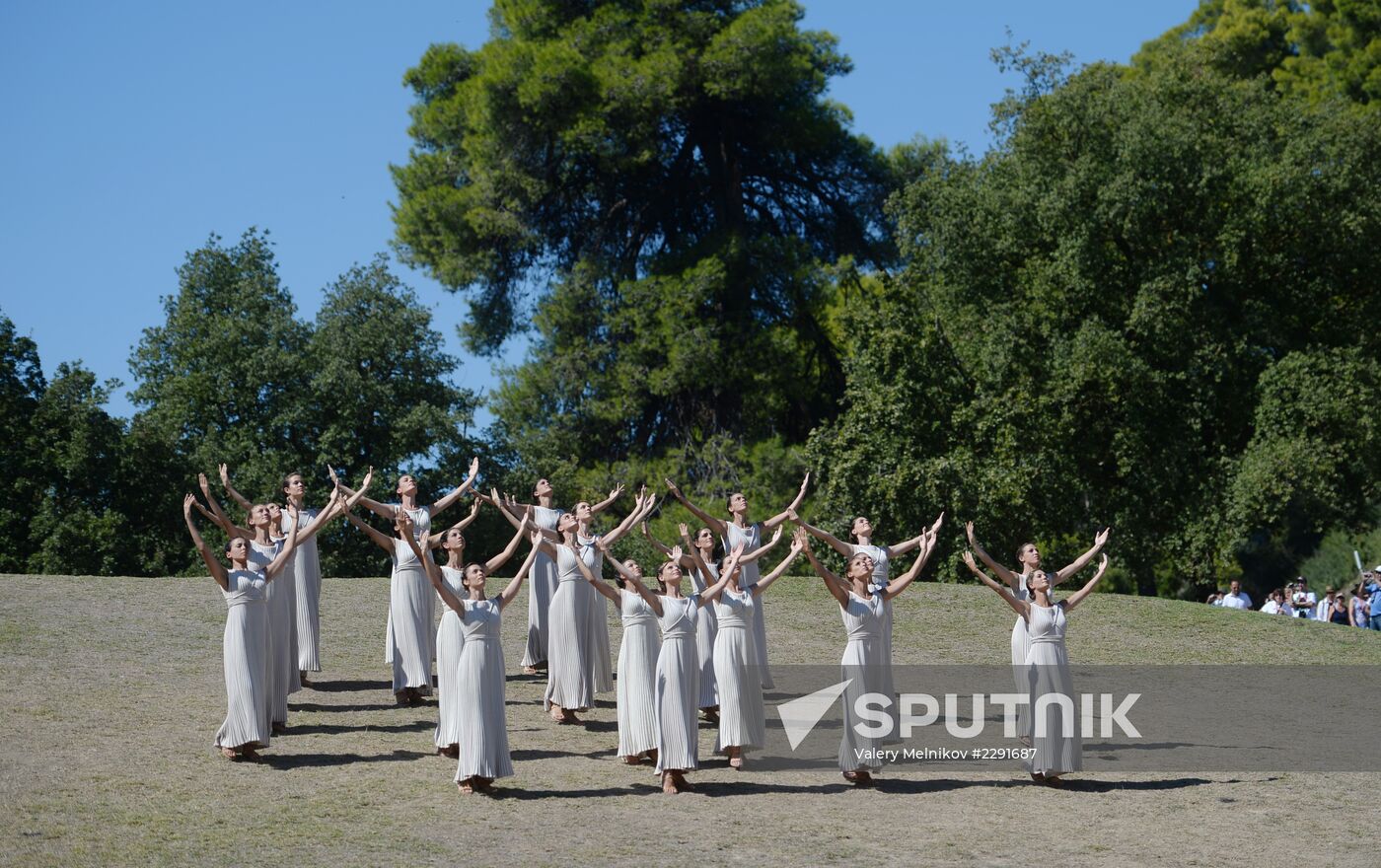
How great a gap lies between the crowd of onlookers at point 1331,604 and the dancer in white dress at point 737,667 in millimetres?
14829

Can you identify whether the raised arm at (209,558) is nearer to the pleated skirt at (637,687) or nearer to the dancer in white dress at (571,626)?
the dancer in white dress at (571,626)

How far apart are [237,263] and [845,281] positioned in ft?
53.4

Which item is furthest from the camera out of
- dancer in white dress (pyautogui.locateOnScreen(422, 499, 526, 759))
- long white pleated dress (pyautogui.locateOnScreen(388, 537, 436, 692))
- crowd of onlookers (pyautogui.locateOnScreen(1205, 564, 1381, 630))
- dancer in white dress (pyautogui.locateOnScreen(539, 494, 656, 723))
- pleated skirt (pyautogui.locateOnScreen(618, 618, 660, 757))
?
crowd of onlookers (pyautogui.locateOnScreen(1205, 564, 1381, 630))

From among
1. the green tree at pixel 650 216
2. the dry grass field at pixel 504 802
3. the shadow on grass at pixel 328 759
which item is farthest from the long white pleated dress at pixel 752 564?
the green tree at pixel 650 216

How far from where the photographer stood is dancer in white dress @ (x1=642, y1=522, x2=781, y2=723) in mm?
15617

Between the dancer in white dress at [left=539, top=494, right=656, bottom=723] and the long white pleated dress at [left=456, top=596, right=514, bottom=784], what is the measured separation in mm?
2576

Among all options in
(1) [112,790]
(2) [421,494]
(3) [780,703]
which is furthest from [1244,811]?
(2) [421,494]

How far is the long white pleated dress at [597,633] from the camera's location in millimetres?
16641

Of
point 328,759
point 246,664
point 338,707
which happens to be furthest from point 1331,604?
point 246,664

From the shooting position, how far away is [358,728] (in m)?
16.3

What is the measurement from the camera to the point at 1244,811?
46.8ft

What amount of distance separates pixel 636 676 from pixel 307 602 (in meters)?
5.08

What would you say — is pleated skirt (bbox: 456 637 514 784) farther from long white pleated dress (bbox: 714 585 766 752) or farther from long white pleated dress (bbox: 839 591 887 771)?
long white pleated dress (bbox: 839 591 887 771)

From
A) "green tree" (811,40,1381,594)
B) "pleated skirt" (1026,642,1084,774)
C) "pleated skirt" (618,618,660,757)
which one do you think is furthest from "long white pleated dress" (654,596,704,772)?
"green tree" (811,40,1381,594)
